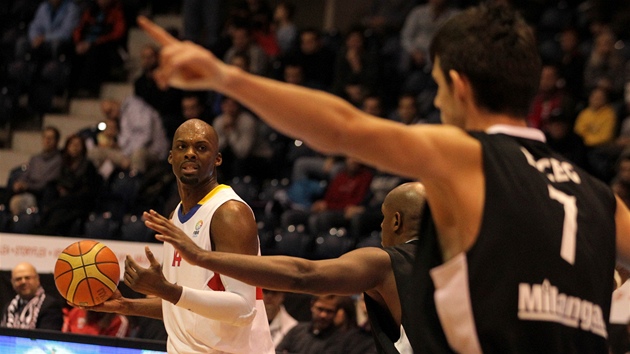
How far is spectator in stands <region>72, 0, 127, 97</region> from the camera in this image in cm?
1521

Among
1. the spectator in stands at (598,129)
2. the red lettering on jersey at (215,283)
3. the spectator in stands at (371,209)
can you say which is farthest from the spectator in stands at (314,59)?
the red lettering on jersey at (215,283)

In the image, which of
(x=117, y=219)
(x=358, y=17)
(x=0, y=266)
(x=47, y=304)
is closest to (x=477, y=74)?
(x=47, y=304)

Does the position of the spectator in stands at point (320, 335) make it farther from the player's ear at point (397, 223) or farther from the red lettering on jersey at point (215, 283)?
the player's ear at point (397, 223)

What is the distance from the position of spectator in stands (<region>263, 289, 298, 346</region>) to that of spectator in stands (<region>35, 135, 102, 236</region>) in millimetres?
4183

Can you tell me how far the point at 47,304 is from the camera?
9.02 metres

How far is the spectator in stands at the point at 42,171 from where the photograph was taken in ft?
42.3

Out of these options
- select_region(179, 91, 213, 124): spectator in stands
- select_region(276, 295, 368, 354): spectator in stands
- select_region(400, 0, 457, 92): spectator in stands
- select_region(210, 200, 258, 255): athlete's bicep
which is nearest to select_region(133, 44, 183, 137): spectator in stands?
select_region(179, 91, 213, 124): spectator in stands

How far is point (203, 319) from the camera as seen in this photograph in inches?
183

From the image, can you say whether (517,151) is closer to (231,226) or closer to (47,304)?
(231,226)

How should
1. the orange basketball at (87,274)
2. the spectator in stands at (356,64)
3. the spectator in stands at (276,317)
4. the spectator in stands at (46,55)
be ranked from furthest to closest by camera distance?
the spectator in stands at (46,55), the spectator in stands at (356,64), the spectator in stands at (276,317), the orange basketball at (87,274)

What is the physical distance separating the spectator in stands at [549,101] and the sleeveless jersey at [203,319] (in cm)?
692

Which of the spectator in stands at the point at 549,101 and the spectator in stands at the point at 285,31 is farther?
the spectator in stands at the point at 285,31

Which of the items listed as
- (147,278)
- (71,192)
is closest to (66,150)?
(71,192)

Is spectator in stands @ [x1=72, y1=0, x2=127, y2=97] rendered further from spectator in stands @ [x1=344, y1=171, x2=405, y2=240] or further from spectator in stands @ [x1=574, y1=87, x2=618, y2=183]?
spectator in stands @ [x1=574, y1=87, x2=618, y2=183]
